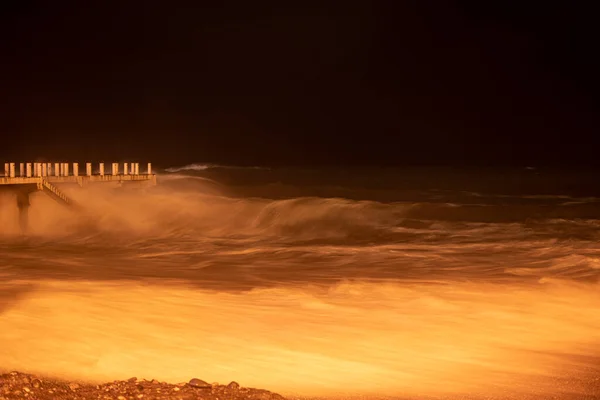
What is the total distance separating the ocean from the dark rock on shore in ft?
2.69

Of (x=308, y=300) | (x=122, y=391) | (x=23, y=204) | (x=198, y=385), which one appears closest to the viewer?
(x=122, y=391)

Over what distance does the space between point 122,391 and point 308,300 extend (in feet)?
20.0

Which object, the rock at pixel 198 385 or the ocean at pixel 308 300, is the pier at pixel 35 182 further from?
the rock at pixel 198 385

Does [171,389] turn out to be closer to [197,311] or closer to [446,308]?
[197,311]

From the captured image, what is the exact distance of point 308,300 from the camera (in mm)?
12523

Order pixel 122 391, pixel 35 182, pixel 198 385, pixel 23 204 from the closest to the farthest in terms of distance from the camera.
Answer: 1. pixel 122 391
2. pixel 198 385
3. pixel 35 182
4. pixel 23 204

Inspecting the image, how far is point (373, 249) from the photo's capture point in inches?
824

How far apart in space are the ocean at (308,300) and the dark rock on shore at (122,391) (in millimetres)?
820

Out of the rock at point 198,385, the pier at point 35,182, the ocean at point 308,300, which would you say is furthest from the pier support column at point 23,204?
the rock at point 198,385

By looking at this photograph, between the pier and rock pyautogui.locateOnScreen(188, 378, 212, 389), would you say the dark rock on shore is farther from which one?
the pier

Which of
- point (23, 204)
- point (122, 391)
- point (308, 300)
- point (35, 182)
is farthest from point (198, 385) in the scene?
point (23, 204)

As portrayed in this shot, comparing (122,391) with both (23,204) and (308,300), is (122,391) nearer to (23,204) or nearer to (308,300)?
(308,300)

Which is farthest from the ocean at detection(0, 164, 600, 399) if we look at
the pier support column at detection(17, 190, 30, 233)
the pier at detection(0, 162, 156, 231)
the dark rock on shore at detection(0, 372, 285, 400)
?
the dark rock on shore at detection(0, 372, 285, 400)

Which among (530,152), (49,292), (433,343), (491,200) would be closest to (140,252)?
(49,292)
